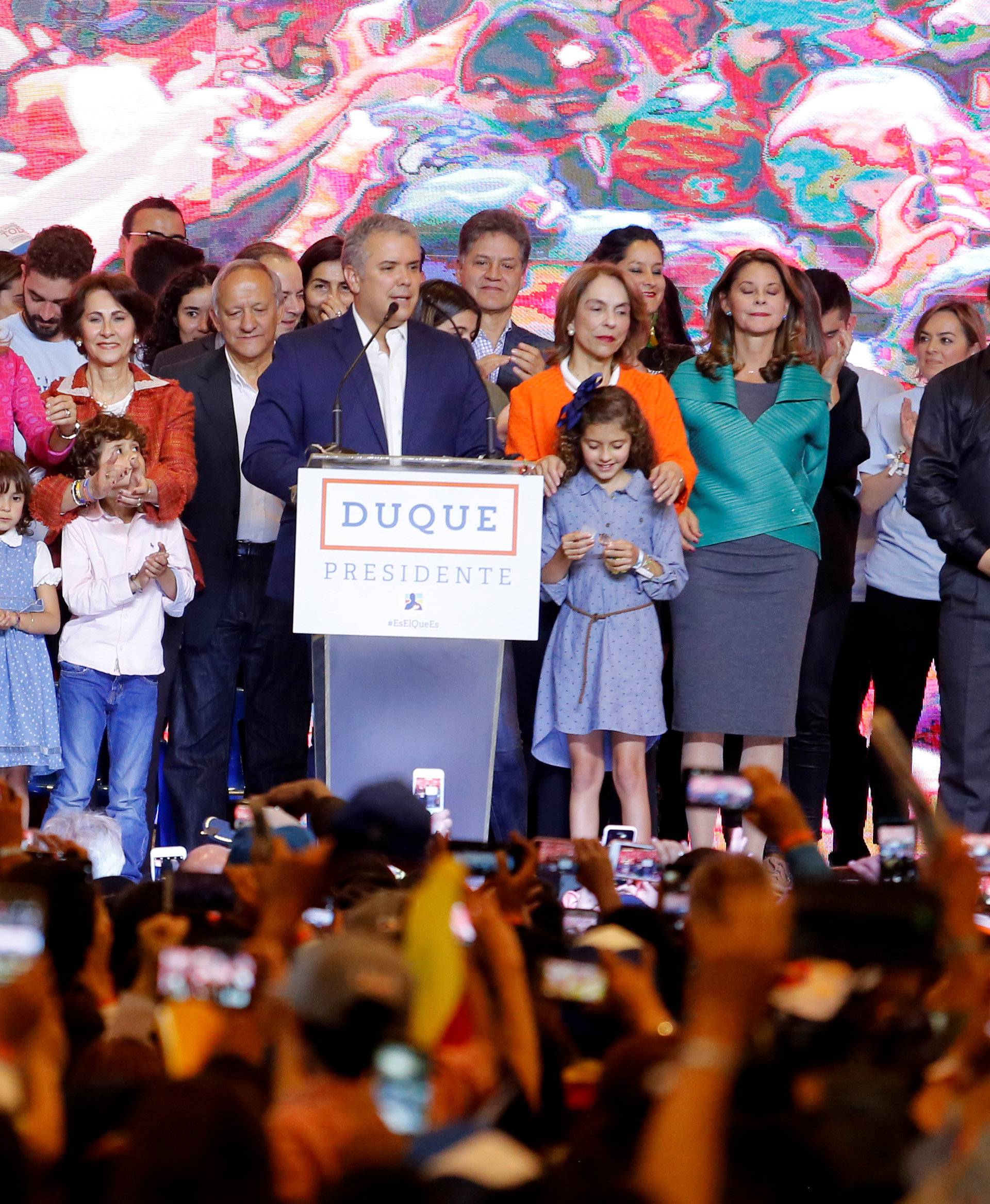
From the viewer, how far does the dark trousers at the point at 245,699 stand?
4.19m

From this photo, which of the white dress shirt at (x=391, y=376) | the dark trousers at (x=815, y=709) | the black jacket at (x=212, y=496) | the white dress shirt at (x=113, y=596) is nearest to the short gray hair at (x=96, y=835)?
the white dress shirt at (x=113, y=596)

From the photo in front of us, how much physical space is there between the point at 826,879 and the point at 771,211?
582 centimetres

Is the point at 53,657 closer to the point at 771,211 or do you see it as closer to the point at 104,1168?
the point at 104,1168

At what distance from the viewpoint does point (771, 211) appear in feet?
22.7

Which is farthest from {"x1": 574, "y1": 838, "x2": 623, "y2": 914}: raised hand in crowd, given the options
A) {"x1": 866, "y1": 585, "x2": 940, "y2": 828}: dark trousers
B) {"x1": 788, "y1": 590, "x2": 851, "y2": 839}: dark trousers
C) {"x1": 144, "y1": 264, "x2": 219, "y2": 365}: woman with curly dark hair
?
{"x1": 144, "y1": 264, "x2": 219, "y2": 365}: woman with curly dark hair

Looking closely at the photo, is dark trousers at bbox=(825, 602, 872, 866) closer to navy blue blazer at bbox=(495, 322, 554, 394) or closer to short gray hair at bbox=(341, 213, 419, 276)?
navy blue blazer at bbox=(495, 322, 554, 394)

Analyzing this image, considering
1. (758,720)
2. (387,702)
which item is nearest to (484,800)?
(387,702)

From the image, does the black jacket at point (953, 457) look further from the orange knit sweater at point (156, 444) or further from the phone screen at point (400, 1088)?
the phone screen at point (400, 1088)

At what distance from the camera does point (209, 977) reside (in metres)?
1.42

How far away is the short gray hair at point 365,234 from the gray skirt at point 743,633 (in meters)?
1.00

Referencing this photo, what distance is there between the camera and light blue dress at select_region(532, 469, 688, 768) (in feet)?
12.4

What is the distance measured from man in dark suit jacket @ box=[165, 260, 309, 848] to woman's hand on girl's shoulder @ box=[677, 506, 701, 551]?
3.22 feet

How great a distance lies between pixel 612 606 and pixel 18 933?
8.47ft

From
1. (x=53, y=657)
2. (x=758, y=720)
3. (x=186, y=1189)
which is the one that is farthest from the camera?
(x=53, y=657)
